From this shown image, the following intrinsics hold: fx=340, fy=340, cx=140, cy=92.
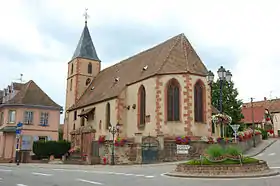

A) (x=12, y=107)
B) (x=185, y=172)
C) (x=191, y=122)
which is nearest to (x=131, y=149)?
(x=191, y=122)

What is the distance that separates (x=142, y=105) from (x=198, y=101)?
5466 mm

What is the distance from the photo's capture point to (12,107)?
3916cm

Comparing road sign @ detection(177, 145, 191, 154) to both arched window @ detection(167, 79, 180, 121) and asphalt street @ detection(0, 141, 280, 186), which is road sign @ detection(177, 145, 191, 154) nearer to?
arched window @ detection(167, 79, 180, 121)

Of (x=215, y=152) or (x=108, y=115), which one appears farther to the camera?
Answer: (x=108, y=115)

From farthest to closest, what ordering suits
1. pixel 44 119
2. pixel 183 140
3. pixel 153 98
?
pixel 44 119
pixel 153 98
pixel 183 140

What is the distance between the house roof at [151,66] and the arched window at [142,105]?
1.21 meters

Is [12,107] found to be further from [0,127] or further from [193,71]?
[193,71]

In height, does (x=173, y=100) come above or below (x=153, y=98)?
below

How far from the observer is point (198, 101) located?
3200 cm

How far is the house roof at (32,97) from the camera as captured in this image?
39881 millimetres

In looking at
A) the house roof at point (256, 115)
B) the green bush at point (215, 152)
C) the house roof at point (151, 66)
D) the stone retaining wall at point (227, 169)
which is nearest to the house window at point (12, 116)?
A: the house roof at point (151, 66)

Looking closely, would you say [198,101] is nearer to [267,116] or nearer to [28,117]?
[28,117]

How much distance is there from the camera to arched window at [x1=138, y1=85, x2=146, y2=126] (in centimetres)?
3296

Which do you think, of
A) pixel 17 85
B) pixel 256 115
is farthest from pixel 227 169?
pixel 256 115
